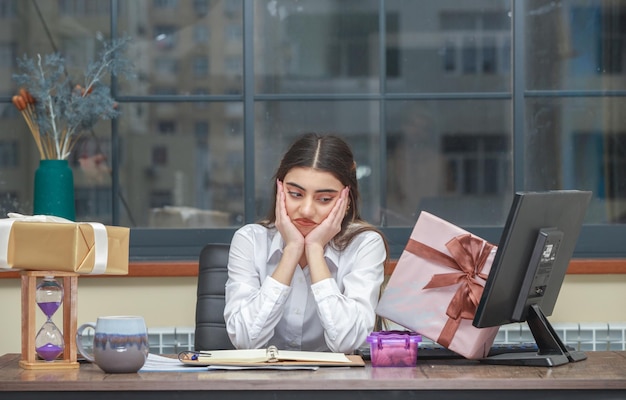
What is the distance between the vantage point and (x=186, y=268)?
315 cm

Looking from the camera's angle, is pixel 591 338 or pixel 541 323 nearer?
pixel 541 323

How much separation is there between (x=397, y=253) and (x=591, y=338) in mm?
653

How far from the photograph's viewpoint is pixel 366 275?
8.00ft

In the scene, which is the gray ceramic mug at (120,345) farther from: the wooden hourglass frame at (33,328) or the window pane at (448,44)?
the window pane at (448,44)

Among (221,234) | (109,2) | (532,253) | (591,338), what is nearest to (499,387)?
(532,253)

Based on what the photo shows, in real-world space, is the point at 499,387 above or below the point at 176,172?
below

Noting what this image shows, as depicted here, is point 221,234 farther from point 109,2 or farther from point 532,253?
point 532,253

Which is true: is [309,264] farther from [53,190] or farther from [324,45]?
[324,45]

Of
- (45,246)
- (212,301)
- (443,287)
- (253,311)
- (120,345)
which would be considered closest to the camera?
(120,345)

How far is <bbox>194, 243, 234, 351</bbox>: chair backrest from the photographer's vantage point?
8.64ft

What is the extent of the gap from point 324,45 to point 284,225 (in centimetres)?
126

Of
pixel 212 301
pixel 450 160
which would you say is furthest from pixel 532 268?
pixel 450 160

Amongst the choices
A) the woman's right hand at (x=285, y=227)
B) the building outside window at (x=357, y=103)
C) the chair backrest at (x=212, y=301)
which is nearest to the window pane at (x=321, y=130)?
the building outside window at (x=357, y=103)

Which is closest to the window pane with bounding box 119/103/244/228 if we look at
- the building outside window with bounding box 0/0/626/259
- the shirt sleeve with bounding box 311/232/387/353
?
the building outside window with bounding box 0/0/626/259
